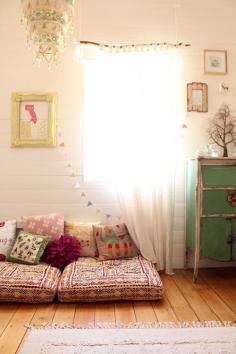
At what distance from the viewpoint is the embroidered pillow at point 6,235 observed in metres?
3.42

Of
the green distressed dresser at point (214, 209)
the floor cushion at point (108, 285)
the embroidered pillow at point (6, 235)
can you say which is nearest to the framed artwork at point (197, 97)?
the green distressed dresser at point (214, 209)

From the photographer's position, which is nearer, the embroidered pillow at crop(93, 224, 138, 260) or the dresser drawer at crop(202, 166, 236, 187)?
the dresser drawer at crop(202, 166, 236, 187)

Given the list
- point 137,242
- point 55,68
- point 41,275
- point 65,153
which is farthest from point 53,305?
point 55,68

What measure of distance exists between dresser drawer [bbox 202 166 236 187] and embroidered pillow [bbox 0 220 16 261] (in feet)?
6.04

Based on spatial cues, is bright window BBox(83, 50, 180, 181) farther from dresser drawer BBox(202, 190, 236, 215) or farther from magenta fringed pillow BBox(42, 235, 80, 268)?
magenta fringed pillow BBox(42, 235, 80, 268)

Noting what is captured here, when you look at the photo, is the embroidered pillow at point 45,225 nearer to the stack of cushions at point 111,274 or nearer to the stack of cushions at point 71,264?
Result: the stack of cushions at point 71,264

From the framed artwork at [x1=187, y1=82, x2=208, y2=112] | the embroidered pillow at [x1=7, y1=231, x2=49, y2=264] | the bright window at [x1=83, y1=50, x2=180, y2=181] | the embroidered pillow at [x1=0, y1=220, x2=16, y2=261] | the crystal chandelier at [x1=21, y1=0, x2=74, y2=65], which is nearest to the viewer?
the crystal chandelier at [x1=21, y1=0, x2=74, y2=65]

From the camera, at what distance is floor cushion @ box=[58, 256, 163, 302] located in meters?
2.80

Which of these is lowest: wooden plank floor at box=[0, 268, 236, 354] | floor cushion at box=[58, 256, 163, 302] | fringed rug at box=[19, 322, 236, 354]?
wooden plank floor at box=[0, 268, 236, 354]

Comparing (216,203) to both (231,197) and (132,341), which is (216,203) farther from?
(132,341)

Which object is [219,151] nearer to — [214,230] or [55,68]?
[214,230]

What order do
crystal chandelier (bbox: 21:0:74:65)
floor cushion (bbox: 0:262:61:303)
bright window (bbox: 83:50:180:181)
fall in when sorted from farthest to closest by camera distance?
1. bright window (bbox: 83:50:180:181)
2. floor cushion (bbox: 0:262:61:303)
3. crystal chandelier (bbox: 21:0:74:65)

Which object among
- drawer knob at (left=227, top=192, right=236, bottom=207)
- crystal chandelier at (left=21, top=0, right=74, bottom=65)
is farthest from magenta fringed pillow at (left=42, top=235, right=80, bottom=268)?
crystal chandelier at (left=21, top=0, right=74, bottom=65)

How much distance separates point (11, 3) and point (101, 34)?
94 cm
